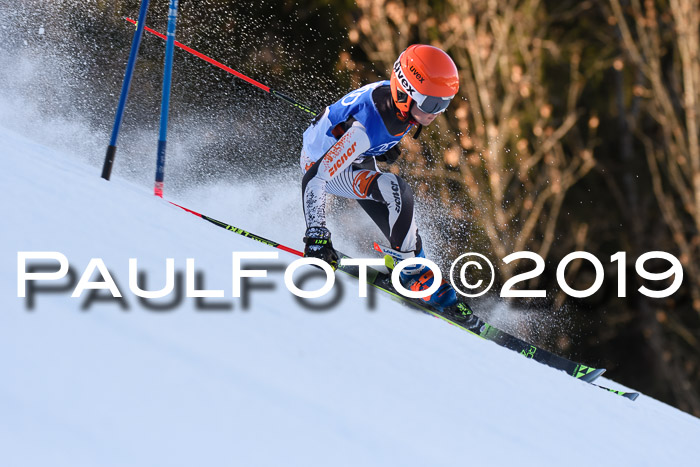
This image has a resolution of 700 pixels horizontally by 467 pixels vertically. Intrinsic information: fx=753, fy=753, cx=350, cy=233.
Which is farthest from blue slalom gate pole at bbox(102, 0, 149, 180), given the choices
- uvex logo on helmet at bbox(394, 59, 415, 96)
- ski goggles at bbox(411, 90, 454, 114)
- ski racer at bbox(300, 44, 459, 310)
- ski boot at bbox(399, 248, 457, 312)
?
ski boot at bbox(399, 248, 457, 312)

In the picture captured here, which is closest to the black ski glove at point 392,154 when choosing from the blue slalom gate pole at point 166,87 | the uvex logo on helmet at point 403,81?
the uvex logo on helmet at point 403,81

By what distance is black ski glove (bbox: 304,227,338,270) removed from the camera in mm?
4043

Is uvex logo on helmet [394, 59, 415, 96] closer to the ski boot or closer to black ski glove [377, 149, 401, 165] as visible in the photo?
black ski glove [377, 149, 401, 165]

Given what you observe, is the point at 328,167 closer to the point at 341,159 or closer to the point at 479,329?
the point at 341,159

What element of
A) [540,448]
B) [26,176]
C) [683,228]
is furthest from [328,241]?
[683,228]

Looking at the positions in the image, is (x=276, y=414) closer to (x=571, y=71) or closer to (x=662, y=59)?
(x=571, y=71)

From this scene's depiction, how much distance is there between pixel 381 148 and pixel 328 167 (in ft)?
1.26

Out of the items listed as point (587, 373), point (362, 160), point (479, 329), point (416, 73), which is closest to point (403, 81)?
point (416, 73)

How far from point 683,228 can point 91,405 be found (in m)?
14.0

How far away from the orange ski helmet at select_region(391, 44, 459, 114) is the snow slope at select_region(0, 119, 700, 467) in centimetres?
107

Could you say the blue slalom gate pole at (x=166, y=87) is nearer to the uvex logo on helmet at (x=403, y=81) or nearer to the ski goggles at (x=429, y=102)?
the uvex logo on helmet at (x=403, y=81)

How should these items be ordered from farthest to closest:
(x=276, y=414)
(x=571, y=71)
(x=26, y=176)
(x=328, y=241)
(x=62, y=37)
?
(x=571, y=71) < (x=62, y=37) < (x=328, y=241) < (x=26, y=176) < (x=276, y=414)

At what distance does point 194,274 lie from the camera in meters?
2.85

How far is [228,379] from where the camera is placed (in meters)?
1.98
